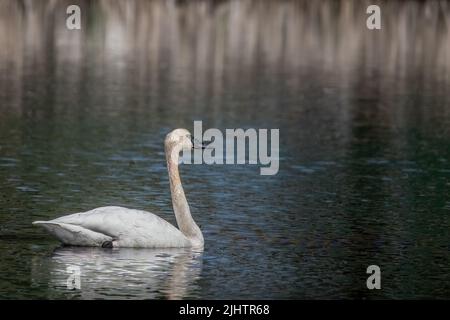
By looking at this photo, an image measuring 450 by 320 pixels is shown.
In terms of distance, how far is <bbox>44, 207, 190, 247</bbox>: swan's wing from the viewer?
1543cm

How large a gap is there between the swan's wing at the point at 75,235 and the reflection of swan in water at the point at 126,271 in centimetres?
9

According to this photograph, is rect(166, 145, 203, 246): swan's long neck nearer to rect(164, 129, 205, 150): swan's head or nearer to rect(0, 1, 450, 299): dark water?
rect(164, 129, 205, 150): swan's head

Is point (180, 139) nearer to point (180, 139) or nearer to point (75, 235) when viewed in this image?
point (180, 139)

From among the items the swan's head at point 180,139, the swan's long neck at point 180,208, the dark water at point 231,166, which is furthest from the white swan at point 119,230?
the swan's head at point 180,139

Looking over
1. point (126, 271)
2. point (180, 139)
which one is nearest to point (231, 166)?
point (180, 139)

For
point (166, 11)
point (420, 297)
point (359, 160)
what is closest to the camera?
point (420, 297)

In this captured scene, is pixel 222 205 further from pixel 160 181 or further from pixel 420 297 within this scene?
pixel 420 297

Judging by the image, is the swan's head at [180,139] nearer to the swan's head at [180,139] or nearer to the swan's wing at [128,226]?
the swan's head at [180,139]

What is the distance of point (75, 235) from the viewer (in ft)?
51.0

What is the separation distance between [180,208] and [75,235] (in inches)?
57.5

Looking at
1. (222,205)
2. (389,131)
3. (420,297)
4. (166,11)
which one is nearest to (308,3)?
(166,11)

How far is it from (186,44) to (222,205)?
87.5 ft

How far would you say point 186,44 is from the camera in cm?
4509

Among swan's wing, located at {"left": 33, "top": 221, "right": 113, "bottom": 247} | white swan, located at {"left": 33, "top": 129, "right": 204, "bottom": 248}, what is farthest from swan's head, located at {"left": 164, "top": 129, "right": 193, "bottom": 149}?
swan's wing, located at {"left": 33, "top": 221, "right": 113, "bottom": 247}
